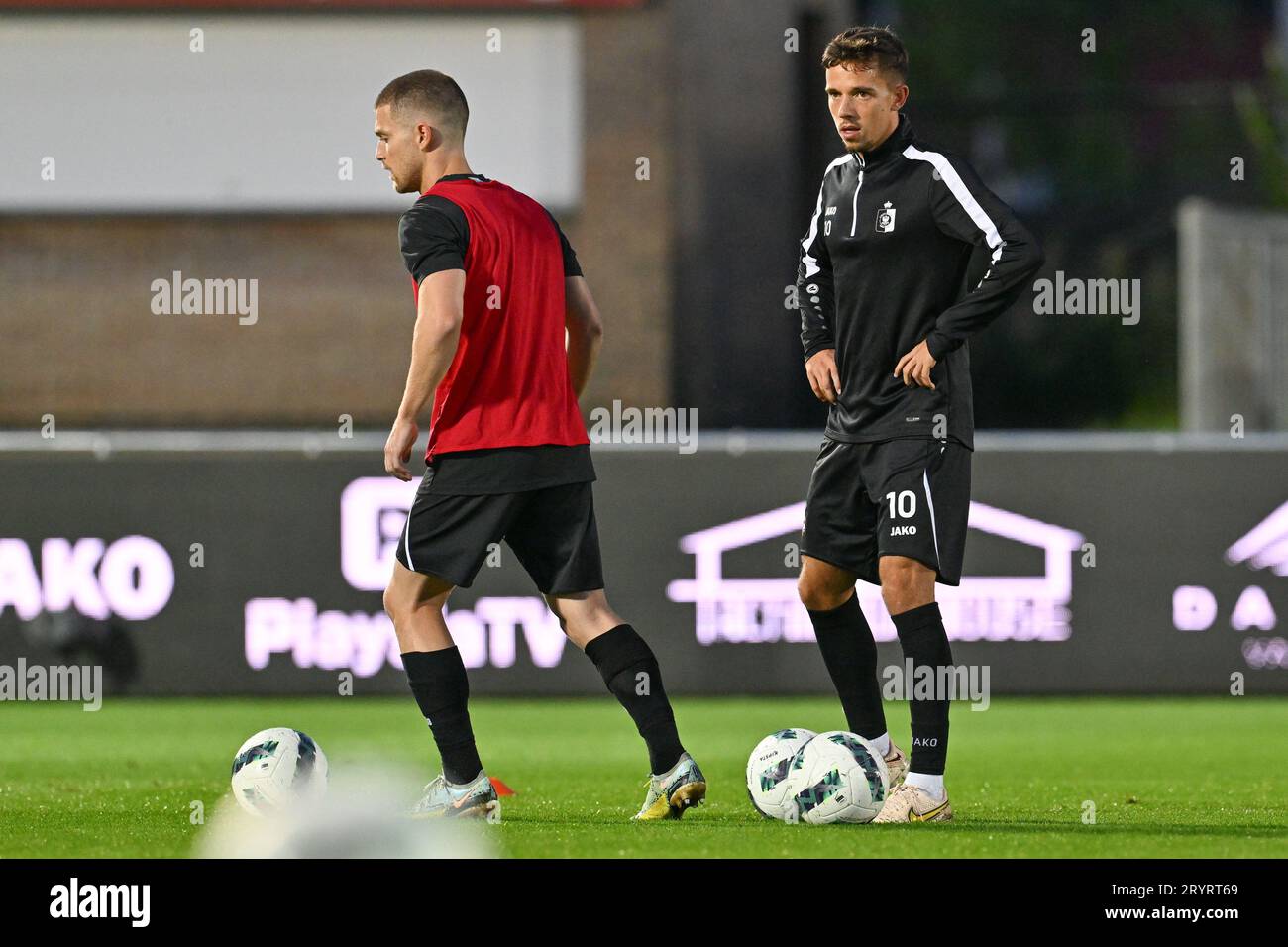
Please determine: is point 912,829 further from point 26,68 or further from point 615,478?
point 26,68

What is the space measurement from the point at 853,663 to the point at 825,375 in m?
0.94

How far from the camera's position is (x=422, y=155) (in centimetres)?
661

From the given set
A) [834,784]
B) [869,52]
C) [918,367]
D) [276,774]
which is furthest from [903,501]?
[276,774]

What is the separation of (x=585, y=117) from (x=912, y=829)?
12.2 meters

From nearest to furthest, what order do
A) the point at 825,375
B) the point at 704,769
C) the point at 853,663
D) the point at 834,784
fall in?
1. the point at 834,784
2. the point at 825,375
3. the point at 853,663
4. the point at 704,769

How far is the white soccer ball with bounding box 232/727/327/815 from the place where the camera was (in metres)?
6.55

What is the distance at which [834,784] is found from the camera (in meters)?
6.44

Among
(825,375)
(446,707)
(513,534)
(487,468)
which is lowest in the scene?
(446,707)

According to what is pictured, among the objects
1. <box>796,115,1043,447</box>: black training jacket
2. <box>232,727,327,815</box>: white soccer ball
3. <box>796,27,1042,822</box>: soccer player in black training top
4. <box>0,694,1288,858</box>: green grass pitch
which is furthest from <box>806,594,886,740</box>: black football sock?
<box>232,727,327,815</box>: white soccer ball

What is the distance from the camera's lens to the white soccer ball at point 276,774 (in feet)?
21.5

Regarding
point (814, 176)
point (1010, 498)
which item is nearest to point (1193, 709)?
point (1010, 498)

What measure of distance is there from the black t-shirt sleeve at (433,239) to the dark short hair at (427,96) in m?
0.31

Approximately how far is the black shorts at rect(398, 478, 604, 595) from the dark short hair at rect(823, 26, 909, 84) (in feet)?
5.06

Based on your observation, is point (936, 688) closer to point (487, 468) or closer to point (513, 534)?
point (513, 534)
